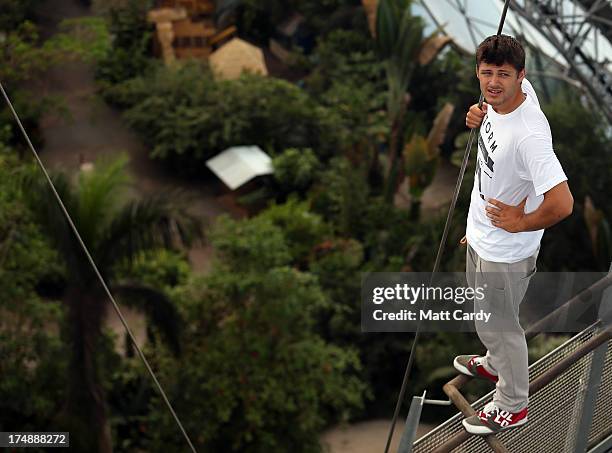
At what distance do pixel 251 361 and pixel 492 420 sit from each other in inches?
339

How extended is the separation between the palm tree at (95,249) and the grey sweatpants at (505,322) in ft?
20.0

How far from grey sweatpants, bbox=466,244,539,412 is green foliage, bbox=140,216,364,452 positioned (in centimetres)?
838

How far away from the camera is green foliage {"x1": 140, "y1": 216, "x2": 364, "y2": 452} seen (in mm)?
13023

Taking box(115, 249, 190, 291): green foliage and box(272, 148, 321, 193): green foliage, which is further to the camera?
box(272, 148, 321, 193): green foliage

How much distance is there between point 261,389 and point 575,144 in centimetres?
629

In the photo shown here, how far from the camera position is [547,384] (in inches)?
186

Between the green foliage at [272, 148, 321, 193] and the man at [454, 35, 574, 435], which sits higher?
the man at [454, 35, 574, 435]

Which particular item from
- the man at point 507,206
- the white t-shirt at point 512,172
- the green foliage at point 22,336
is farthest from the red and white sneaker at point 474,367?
the green foliage at point 22,336

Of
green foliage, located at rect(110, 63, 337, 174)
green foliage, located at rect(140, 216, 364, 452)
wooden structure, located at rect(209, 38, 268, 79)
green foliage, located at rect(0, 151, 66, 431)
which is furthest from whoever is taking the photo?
wooden structure, located at rect(209, 38, 268, 79)

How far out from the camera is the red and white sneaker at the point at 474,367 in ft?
16.0

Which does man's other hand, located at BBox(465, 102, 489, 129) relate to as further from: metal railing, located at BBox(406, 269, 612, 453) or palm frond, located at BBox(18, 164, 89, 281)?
palm frond, located at BBox(18, 164, 89, 281)

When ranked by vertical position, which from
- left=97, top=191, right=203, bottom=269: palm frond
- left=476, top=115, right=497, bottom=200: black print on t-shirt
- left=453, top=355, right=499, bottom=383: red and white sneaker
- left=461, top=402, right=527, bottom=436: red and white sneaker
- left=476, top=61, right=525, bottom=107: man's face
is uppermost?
left=476, top=61, right=525, bottom=107: man's face

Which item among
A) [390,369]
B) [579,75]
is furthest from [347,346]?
[579,75]

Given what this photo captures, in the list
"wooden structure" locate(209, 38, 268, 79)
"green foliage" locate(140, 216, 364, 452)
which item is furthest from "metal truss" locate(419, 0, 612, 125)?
"green foliage" locate(140, 216, 364, 452)
